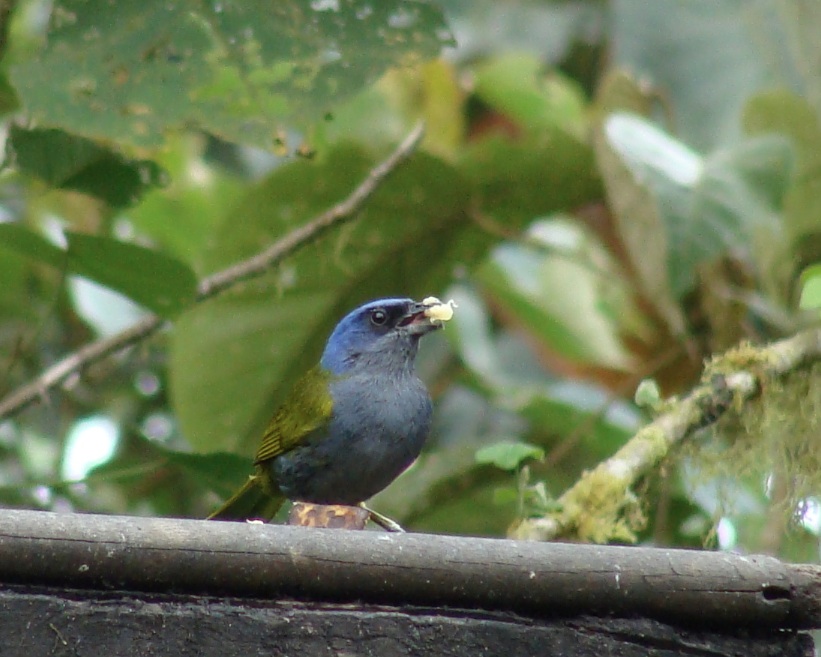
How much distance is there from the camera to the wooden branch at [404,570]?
5.07 feet

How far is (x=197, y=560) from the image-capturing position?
1.57m

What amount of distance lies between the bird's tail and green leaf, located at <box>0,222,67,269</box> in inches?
34.3

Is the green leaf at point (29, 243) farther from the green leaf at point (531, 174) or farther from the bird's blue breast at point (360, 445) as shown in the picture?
the green leaf at point (531, 174)

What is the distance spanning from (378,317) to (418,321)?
0.40 feet

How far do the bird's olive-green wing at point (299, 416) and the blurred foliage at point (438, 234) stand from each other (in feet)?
1.07

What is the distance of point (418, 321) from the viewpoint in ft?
11.8

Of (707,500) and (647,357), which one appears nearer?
(707,500)

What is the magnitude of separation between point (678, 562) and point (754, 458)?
1.60 meters

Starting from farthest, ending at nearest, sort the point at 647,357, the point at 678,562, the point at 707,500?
the point at 647,357, the point at 707,500, the point at 678,562

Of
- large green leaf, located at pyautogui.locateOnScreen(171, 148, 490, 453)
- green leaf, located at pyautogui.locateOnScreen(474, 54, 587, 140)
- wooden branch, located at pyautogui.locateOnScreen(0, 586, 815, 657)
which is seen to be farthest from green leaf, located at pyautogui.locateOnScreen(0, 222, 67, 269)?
green leaf, located at pyautogui.locateOnScreen(474, 54, 587, 140)

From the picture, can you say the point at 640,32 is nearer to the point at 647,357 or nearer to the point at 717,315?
the point at 647,357

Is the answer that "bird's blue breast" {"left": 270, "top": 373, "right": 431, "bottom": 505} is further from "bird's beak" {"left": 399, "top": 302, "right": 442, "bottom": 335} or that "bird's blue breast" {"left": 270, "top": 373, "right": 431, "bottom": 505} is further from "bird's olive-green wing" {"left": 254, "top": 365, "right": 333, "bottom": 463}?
"bird's beak" {"left": 399, "top": 302, "right": 442, "bottom": 335}

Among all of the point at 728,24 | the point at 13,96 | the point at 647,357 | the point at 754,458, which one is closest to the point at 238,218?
the point at 13,96

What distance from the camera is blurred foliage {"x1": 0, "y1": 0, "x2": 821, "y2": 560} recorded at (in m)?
3.18
